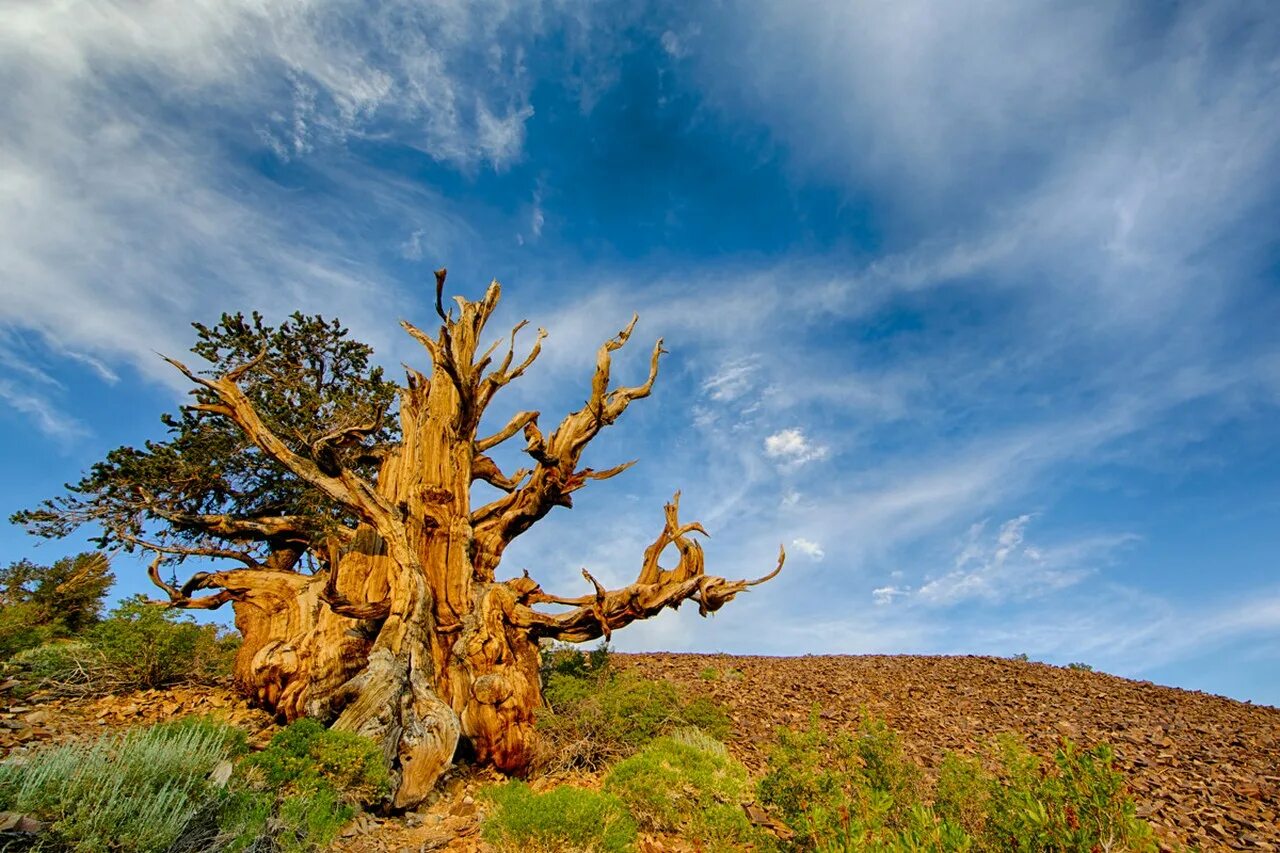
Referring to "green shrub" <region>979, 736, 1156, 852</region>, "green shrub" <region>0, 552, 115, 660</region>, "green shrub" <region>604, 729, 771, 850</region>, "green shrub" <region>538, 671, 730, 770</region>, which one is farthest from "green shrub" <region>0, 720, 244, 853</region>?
"green shrub" <region>0, 552, 115, 660</region>

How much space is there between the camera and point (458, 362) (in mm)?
10594

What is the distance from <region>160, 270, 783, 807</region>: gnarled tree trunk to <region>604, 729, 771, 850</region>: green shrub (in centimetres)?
244

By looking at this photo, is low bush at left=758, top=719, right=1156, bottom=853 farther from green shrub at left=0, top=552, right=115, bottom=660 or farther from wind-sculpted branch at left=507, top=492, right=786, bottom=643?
green shrub at left=0, top=552, right=115, bottom=660

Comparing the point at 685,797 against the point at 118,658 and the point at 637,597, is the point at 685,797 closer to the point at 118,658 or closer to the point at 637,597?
the point at 637,597

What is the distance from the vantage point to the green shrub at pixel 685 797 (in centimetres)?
568

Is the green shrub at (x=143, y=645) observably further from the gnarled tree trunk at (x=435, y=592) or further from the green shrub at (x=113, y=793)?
the green shrub at (x=113, y=793)

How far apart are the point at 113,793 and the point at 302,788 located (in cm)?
176

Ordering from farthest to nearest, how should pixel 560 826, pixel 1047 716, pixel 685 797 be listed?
pixel 1047 716 < pixel 685 797 < pixel 560 826

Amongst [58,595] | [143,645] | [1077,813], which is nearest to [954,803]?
[1077,813]

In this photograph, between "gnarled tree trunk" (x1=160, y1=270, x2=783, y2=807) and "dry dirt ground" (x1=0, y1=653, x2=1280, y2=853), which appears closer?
"dry dirt ground" (x1=0, y1=653, x2=1280, y2=853)

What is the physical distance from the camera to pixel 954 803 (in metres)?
5.83

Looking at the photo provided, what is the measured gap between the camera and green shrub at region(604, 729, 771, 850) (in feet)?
18.6

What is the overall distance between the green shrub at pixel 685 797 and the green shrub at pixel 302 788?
2467mm

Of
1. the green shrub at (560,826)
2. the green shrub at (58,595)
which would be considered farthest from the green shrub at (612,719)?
the green shrub at (58,595)
